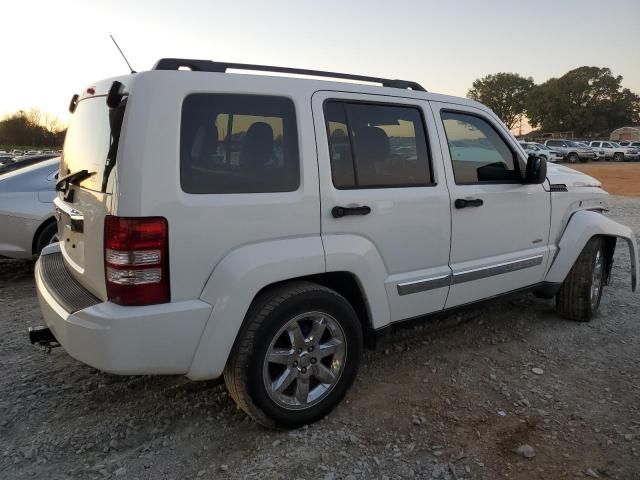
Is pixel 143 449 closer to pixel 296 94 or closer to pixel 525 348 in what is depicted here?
pixel 296 94

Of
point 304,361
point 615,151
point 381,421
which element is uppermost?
point 304,361

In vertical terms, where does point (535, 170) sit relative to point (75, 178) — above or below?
below

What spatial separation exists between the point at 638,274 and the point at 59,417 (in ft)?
16.8

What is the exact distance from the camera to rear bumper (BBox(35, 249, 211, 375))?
2283 mm

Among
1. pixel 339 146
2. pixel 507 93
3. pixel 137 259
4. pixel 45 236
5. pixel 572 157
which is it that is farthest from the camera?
pixel 507 93

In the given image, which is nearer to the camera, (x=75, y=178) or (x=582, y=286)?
(x=75, y=178)

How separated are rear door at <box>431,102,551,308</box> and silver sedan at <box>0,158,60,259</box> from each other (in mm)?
4337

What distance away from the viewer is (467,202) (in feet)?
11.1

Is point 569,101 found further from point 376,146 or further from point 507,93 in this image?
point 376,146

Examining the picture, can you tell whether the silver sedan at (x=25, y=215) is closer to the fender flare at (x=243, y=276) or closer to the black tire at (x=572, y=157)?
the fender flare at (x=243, y=276)

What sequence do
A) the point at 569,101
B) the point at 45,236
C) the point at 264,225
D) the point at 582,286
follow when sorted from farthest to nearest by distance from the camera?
the point at 569,101 < the point at 45,236 < the point at 582,286 < the point at 264,225

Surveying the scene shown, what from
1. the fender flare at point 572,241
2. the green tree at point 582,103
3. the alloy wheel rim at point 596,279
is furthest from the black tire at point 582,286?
the green tree at point 582,103

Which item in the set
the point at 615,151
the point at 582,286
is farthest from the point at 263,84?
the point at 615,151

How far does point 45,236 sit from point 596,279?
5.75 metres
